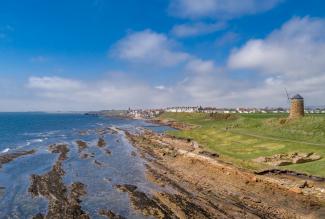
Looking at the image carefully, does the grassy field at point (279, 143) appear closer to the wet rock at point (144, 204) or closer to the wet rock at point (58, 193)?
the wet rock at point (144, 204)

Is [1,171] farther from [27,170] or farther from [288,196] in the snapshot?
[288,196]

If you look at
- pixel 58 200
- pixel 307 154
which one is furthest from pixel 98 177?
A: pixel 307 154

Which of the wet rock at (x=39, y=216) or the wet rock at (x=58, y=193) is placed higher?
the wet rock at (x=58, y=193)

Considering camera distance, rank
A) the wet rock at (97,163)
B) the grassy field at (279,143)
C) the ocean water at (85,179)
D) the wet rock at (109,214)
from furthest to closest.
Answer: the wet rock at (97,163) < the grassy field at (279,143) < the ocean water at (85,179) < the wet rock at (109,214)

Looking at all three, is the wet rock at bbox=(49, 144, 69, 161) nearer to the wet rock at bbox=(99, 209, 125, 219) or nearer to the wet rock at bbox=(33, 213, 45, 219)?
the wet rock at bbox=(33, 213, 45, 219)

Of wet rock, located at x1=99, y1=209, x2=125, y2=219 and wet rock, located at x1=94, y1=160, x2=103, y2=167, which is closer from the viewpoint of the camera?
wet rock, located at x1=99, y1=209, x2=125, y2=219

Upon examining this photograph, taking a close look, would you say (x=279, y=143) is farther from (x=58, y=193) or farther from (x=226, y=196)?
(x=58, y=193)

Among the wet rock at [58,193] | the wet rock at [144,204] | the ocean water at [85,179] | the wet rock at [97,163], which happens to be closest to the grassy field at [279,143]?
the ocean water at [85,179]

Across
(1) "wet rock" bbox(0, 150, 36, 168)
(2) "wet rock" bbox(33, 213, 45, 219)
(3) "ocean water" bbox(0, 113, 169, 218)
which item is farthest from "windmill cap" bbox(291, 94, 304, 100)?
(2) "wet rock" bbox(33, 213, 45, 219)
